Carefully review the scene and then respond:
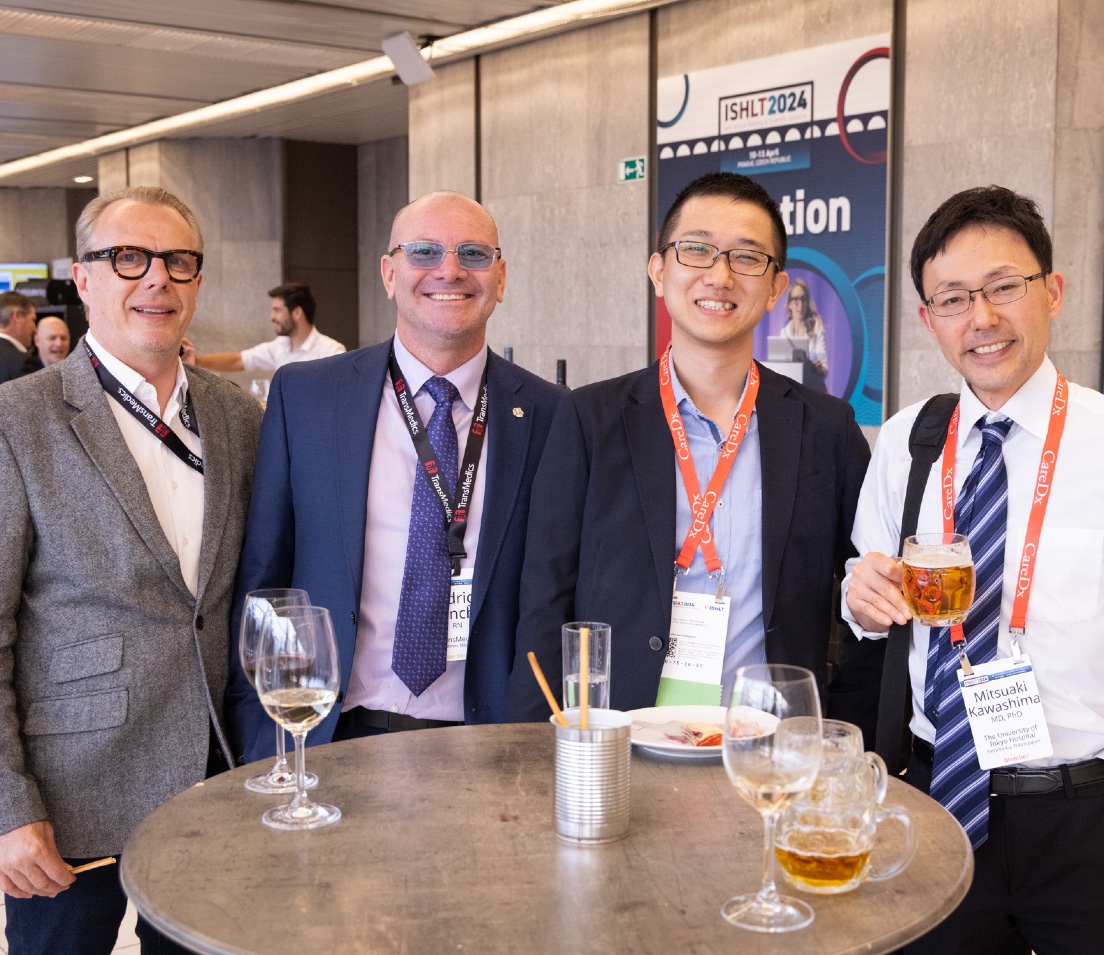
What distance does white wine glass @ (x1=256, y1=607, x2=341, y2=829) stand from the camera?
1618 mm

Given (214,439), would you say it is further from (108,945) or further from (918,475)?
(918,475)

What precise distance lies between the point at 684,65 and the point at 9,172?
39.9ft

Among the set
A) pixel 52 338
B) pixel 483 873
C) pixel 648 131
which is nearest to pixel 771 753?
pixel 483 873

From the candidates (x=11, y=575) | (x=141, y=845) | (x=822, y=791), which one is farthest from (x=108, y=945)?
(x=822, y=791)

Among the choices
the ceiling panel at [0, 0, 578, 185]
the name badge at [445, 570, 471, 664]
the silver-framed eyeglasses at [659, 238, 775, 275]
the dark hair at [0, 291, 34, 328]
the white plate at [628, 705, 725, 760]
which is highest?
the ceiling panel at [0, 0, 578, 185]

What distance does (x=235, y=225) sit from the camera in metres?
13.8

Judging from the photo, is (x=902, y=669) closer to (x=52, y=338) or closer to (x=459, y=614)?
(x=459, y=614)

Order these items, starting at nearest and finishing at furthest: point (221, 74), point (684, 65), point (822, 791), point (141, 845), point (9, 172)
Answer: point (822, 791)
point (141, 845)
point (684, 65)
point (221, 74)
point (9, 172)

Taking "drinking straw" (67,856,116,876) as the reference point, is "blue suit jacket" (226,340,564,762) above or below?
above

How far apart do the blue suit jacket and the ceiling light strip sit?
5993mm

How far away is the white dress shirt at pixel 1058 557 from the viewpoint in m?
1.97

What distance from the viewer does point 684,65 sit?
7.83 m

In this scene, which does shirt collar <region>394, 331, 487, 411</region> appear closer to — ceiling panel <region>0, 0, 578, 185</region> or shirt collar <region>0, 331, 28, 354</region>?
ceiling panel <region>0, 0, 578, 185</region>

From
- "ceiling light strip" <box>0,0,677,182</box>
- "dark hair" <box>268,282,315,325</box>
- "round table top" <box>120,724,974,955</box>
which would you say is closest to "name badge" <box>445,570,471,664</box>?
"round table top" <box>120,724,974,955</box>
